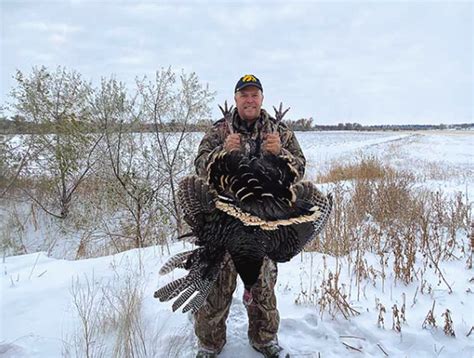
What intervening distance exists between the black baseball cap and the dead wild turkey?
0.60 meters

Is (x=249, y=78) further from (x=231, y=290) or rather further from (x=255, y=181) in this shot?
(x=231, y=290)

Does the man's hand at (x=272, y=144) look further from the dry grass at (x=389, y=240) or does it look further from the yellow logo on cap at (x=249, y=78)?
the dry grass at (x=389, y=240)

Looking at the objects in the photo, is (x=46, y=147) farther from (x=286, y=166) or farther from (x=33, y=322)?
(x=286, y=166)

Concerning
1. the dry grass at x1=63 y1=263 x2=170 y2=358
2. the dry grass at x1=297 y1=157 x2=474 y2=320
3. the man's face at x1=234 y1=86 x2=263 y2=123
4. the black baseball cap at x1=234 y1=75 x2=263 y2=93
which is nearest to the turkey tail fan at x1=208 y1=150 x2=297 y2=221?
the man's face at x1=234 y1=86 x2=263 y2=123

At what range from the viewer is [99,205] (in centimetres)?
1191

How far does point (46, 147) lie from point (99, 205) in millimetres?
2689

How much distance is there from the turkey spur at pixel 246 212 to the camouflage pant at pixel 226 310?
23 cm

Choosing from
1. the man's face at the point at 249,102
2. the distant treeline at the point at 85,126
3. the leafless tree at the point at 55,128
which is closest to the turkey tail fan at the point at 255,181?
the man's face at the point at 249,102

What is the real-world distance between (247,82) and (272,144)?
66 centimetres

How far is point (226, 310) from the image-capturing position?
3025 millimetres

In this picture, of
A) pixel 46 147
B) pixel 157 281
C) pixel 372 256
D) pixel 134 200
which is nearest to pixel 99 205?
pixel 134 200

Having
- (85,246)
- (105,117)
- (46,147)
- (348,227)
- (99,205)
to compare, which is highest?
(105,117)

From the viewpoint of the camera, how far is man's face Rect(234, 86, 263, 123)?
290 cm

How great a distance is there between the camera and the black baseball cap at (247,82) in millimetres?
2881
